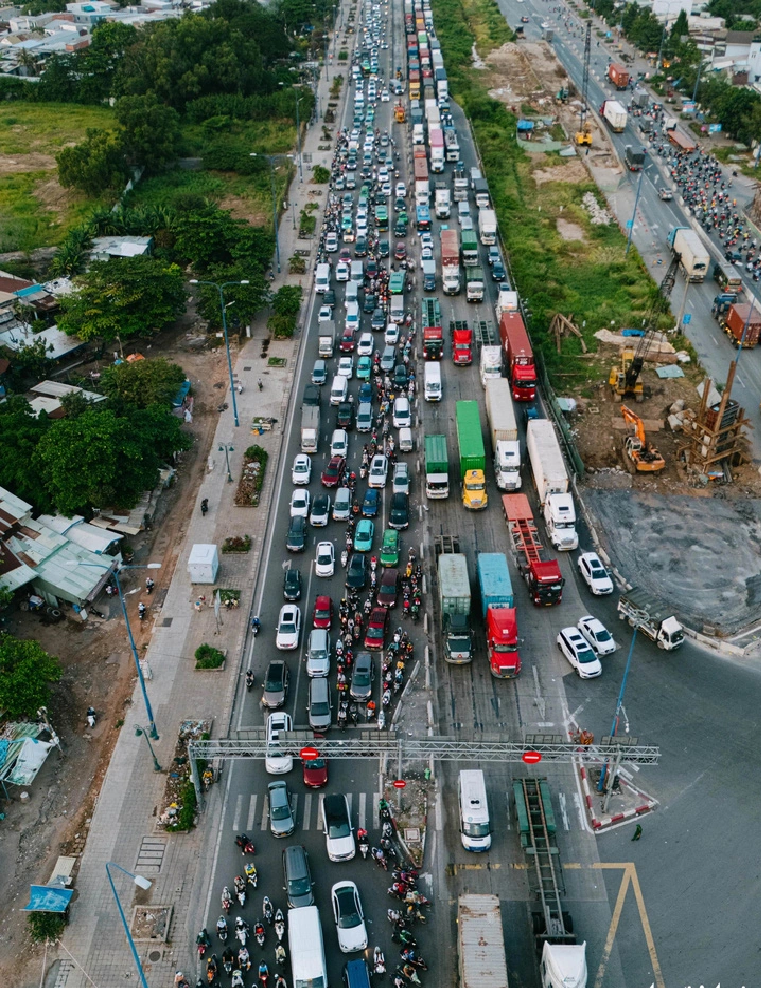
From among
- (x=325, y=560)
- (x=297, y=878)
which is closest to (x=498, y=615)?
(x=325, y=560)

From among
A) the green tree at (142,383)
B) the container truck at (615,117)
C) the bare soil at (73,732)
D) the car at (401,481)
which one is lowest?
the bare soil at (73,732)

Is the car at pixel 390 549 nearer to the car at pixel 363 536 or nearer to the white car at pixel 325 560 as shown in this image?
the car at pixel 363 536

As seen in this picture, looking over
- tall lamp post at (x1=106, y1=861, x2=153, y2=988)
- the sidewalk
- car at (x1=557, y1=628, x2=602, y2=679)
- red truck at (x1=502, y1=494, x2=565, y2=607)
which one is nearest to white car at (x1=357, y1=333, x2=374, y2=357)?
the sidewalk

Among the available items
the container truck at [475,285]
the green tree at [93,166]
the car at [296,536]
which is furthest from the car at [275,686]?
the green tree at [93,166]

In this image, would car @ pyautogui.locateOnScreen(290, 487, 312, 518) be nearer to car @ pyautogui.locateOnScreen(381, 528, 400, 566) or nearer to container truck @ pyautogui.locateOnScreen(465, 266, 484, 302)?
car @ pyautogui.locateOnScreen(381, 528, 400, 566)

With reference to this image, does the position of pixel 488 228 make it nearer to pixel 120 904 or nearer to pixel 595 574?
pixel 595 574

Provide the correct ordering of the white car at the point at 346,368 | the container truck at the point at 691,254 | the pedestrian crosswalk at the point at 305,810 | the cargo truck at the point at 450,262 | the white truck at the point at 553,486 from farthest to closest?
the cargo truck at the point at 450,262 < the container truck at the point at 691,254 < the white car at the point at 346,368 < the white truck at the point at 553,486 < the pedestrian crosswalk at the point at 305,810

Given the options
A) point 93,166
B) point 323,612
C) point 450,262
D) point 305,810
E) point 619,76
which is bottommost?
point 305,810
